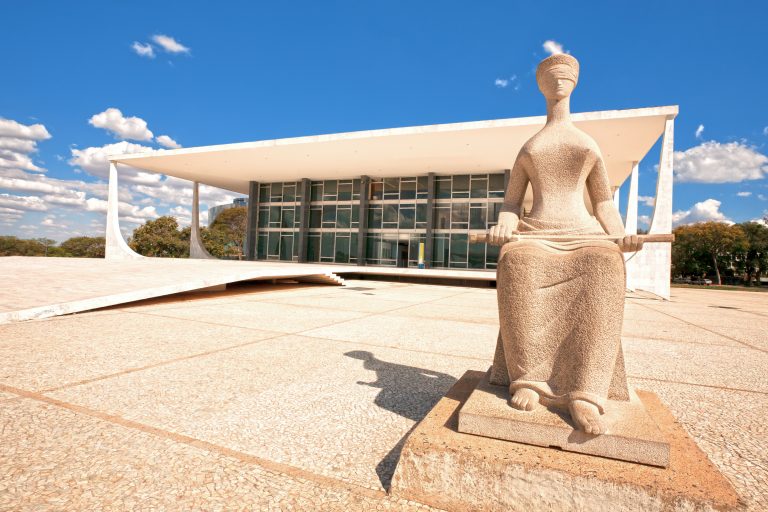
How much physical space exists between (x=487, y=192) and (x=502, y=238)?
25130 mm

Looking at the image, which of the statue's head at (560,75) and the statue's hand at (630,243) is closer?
the statue's hand at (630,243)

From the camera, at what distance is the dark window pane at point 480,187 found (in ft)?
88.6

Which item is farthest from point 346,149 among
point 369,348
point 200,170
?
point 369,348

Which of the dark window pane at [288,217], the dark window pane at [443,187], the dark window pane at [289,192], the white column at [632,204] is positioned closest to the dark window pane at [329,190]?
the dark window pane at [289,192]

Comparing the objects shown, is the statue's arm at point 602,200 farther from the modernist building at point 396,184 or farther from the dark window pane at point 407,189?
the dark window pane at point 407,189

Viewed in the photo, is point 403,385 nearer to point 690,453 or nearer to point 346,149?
point 690,453

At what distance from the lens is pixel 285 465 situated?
8.50 feet

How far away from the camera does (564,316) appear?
267 cm

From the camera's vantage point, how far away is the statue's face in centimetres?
314

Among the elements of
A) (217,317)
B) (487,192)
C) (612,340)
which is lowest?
(217,317)

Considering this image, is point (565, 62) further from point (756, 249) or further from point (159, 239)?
point (756, 249)

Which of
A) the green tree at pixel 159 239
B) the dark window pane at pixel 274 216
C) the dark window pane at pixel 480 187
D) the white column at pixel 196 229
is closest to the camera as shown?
the dark window pane at pixel 480 187

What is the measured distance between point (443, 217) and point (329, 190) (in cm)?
944

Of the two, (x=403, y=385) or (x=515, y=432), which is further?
(x=403, y=385)
